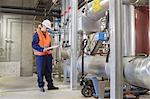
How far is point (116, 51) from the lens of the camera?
1939 millimetres

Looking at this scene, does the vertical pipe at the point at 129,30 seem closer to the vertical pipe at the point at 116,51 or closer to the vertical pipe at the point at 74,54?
the vertical pipe at the point at 116,51

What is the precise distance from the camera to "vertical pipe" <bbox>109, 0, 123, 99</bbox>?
192cm

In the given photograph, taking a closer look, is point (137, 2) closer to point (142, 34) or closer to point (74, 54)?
point (142, 34)

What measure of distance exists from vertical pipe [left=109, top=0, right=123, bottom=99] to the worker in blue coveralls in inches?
82.7

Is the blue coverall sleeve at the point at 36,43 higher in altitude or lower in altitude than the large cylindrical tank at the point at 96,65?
higher

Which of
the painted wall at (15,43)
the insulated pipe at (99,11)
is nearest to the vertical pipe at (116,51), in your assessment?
the insulated pipe at (99,11)

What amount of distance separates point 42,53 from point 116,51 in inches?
86.4

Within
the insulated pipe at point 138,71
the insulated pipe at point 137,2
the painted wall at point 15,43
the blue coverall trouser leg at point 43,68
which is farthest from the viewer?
the painted wall at point 15,43

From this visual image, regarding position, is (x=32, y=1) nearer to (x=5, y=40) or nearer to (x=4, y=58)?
(x=5, y=40)

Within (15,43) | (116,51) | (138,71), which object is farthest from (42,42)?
(15,43)

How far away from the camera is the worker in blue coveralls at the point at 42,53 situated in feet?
12.7

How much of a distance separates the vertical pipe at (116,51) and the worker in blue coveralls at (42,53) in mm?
2100

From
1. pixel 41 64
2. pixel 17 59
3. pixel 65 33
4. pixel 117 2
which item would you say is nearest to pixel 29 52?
pixel 17 59

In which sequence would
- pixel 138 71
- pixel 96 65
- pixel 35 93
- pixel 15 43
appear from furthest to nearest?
pixel 15 43, pixel 35 93, pixel 96 65, pixel 138 71
